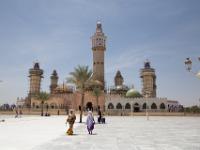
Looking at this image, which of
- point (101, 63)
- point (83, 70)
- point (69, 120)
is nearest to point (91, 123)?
point (69, 120)

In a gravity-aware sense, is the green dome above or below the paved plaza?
above

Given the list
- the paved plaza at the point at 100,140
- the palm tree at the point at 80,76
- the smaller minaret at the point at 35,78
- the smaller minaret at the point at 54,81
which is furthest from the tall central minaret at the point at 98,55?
the paved plaza at the point at 100,140

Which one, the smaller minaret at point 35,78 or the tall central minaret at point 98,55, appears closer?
the tall central minaret at point 98,55

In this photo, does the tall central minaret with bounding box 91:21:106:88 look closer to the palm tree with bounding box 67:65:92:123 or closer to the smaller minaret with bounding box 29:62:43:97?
the smaller minaret with bounding box 29:62:43:97

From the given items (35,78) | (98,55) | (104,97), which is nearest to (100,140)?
(104,97)

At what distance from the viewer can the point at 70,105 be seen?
302 feet

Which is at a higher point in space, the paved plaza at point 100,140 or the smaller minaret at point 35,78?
the smaller minaret at point 35,78

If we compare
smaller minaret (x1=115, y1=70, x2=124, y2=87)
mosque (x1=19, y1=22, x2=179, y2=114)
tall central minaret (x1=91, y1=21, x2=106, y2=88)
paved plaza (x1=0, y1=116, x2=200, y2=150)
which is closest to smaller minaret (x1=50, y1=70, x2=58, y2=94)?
mosque (x1=19, y1=22, x2=179, y2=114)

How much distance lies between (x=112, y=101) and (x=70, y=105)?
13.0 m

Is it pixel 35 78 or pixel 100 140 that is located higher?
pixel 35 78

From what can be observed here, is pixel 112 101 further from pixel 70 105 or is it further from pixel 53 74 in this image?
pixel 53 74

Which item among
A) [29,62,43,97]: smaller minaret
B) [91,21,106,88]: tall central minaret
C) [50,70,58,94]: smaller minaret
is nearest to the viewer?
[91,21,106,88]: tall central minaret

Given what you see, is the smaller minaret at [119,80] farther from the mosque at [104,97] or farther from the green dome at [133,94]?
the green dome at [133,94]

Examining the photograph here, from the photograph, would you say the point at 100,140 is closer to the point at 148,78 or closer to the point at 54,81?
the point at 148,78
